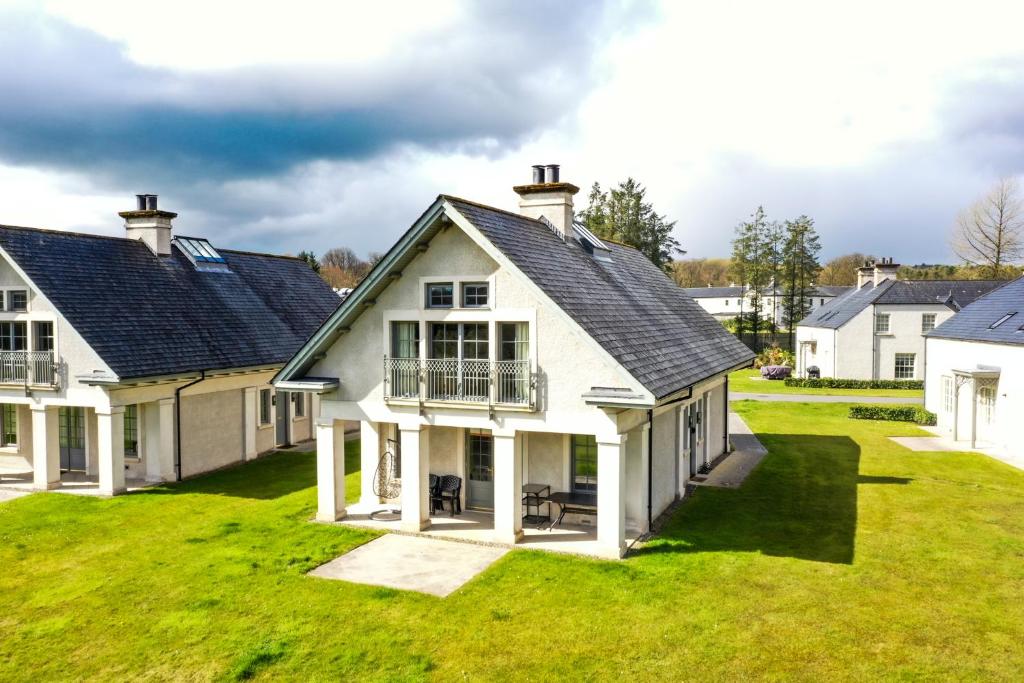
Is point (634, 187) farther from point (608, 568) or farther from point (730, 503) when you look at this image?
point (608, 568)

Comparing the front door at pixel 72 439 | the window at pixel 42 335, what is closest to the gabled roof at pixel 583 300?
the window at pixel 42 335

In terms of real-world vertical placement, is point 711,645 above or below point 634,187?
below

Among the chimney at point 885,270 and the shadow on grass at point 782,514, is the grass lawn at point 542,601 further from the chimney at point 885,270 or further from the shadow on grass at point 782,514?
the chimney at point 885,270

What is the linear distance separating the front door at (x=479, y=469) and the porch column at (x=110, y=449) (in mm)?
10155

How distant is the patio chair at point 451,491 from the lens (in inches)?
669

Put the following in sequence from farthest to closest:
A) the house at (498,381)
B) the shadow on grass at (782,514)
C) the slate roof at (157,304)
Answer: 1. the slate roof at (157,304)
2. the shadow on grass at (782,514)
3. the house at (498,381)

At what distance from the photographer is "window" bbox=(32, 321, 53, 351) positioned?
66.7 ft

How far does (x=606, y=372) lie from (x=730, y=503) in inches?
272

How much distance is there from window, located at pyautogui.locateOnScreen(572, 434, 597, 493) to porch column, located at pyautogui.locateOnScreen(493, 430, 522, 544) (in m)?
2.05

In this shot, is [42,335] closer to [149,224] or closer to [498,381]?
[149,224]

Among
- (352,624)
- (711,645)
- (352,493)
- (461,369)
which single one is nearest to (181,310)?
(352,493)

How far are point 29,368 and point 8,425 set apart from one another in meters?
5.14

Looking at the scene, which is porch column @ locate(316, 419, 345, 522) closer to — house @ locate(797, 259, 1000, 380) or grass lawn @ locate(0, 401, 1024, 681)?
grass lawn @ locate(0, 401, 1024, 681)

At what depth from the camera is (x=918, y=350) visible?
161ft
